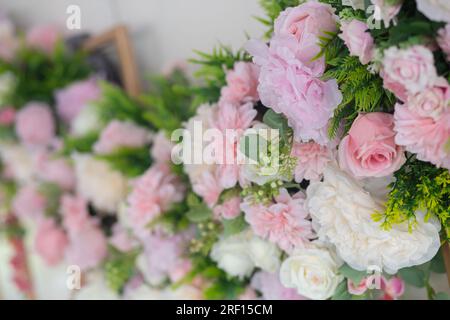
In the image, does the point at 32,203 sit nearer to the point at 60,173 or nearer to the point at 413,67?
the point at 60,173

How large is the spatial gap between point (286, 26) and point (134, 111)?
1.87ft

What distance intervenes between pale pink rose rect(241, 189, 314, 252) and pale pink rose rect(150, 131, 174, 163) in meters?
0.25

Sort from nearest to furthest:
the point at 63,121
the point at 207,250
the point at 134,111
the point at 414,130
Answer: the point at 414,130 → the point at 207,250 → the point at 134,111 → the point at 63,121

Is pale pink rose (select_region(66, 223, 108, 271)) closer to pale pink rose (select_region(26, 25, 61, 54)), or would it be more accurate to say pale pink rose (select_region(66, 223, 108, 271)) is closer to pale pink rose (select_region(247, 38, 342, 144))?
pale pink rose (select_region(26, 25, 61, 54))

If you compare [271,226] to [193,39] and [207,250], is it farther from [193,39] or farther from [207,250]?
[193,39]

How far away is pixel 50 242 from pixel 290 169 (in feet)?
2.74

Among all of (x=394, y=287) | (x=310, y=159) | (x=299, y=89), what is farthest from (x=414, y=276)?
(x=299, y=89)

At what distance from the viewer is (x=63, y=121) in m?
1.39

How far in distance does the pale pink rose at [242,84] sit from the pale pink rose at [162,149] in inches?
9.0

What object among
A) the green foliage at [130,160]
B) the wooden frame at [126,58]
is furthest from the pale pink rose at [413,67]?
the wooden frame at [126,58]

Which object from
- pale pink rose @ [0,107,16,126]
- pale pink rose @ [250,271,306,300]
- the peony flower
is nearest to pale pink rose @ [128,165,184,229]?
pale pink rose @ [250,271,306,300]

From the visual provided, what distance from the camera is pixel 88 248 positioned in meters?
1.18

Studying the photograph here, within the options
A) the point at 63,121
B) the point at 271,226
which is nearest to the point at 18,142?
the point at 63,121

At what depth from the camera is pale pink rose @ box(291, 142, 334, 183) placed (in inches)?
27.5
